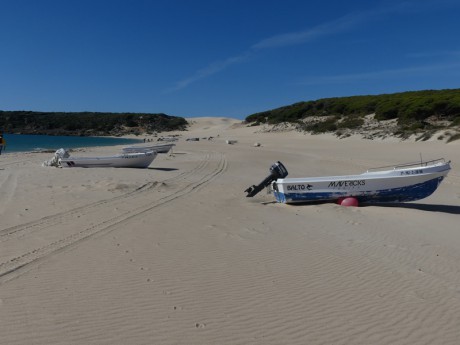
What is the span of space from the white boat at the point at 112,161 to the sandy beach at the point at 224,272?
309 inches

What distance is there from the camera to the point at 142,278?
542 centimetres

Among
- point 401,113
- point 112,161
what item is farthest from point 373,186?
point 401,113

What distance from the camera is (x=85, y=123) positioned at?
114m

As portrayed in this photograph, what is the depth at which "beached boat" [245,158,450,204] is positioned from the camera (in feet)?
34.7

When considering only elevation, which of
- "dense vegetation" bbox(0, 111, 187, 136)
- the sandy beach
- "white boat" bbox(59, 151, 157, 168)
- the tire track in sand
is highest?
"dense vegetation" bbox(0, 111, 187, 136)

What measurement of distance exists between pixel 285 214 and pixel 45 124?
397 feet

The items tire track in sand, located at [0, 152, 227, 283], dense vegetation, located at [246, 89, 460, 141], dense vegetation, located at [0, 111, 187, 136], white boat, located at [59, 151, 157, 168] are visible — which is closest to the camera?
tire track in sand, located at [0, 152, 227, 283]

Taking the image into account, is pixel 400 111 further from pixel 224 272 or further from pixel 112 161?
pixel 224 272

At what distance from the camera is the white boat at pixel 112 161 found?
19.4 meters

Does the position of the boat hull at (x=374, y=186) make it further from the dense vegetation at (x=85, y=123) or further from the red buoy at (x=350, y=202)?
the dense vegetation at (x=85, y=123)

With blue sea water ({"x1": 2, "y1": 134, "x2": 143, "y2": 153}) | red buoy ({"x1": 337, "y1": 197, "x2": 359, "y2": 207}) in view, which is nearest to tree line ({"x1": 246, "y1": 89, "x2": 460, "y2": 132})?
red buoy ({"x1": 337, "y1": 197, "x2": 359, "y2": 207})

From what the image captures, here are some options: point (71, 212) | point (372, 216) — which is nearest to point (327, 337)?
point (372, 216)

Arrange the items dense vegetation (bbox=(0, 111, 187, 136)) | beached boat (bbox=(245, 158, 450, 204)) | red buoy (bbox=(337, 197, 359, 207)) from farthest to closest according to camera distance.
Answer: dense vegetation (bbox=(0, 111, 187, 136)), red buoy (bbox=(337, 197, 359, 207)), beached boat (bbox=(245, 158, 450, 204))

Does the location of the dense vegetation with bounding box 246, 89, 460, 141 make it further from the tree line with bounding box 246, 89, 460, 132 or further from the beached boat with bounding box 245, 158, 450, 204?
the beached boat with bounding box 245, 158, 450, 204
